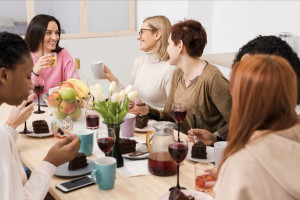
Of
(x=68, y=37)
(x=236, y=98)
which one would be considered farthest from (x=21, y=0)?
(x=236, y=98)

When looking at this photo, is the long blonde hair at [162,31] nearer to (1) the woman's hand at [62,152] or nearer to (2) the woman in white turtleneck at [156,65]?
(2) the woman in white turtleneck at [156,65]

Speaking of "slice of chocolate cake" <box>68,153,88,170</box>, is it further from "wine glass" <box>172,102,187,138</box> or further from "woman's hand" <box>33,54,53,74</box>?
Result: "woman's hand" <box>33,54,53,74</box>

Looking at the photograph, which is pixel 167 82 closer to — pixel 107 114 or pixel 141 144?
pixel 141 144

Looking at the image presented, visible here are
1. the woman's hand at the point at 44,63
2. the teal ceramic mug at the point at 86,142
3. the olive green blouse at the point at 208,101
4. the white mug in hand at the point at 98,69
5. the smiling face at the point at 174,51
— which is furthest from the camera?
the woman's hand at the point at 44,63

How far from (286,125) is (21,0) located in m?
4.37

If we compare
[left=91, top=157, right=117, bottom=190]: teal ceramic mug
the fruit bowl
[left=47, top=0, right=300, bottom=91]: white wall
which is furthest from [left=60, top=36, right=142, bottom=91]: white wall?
[left=91, top=157, right=117, bottom=190]: teal ceramic mug

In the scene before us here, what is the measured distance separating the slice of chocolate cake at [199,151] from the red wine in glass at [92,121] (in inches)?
24.2

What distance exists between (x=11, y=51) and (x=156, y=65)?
72.4 inches

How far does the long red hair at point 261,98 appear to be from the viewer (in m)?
1.09

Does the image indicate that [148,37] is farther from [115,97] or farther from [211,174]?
[211,174]

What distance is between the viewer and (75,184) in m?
1.60

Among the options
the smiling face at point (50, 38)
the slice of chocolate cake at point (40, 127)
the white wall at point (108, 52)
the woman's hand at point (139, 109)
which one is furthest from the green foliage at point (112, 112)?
the white wall at point (108, 52)

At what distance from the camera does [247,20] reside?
4375 millimetres

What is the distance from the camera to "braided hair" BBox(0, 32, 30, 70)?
4.71ft
